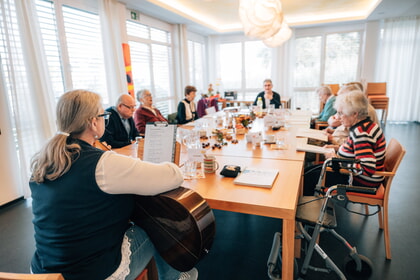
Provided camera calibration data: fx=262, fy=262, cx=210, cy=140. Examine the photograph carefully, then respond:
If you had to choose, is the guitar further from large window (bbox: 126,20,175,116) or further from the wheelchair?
large window (bbox: 126,20,175,116)

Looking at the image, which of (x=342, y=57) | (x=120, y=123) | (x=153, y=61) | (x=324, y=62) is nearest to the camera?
(x=120, y=123)

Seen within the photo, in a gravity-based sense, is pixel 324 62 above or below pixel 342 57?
below

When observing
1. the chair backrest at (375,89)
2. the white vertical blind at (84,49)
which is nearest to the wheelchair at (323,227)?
the white vertical blind at (84,49)

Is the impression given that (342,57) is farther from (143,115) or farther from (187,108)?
(143,115)

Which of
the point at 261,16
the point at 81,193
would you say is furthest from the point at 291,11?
the point at 81,193

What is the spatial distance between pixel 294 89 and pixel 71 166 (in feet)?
25.4

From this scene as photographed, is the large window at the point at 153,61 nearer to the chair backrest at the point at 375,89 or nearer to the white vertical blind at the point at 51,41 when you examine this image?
the white vertical blind at the point at 51,41

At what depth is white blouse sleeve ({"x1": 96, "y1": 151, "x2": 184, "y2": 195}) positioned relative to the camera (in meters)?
0.98

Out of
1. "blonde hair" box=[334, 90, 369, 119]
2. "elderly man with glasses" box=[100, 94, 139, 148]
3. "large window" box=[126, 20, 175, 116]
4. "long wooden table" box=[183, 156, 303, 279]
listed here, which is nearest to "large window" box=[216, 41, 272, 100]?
"large window" box=[126, 20, 175, 116]

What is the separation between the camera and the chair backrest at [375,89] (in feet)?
21.1

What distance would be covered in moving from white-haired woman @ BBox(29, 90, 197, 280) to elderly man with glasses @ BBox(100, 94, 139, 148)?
1786 millimetres

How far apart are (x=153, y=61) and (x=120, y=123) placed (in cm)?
308

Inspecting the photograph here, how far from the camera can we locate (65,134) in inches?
42.2

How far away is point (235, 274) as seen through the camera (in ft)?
5.88
